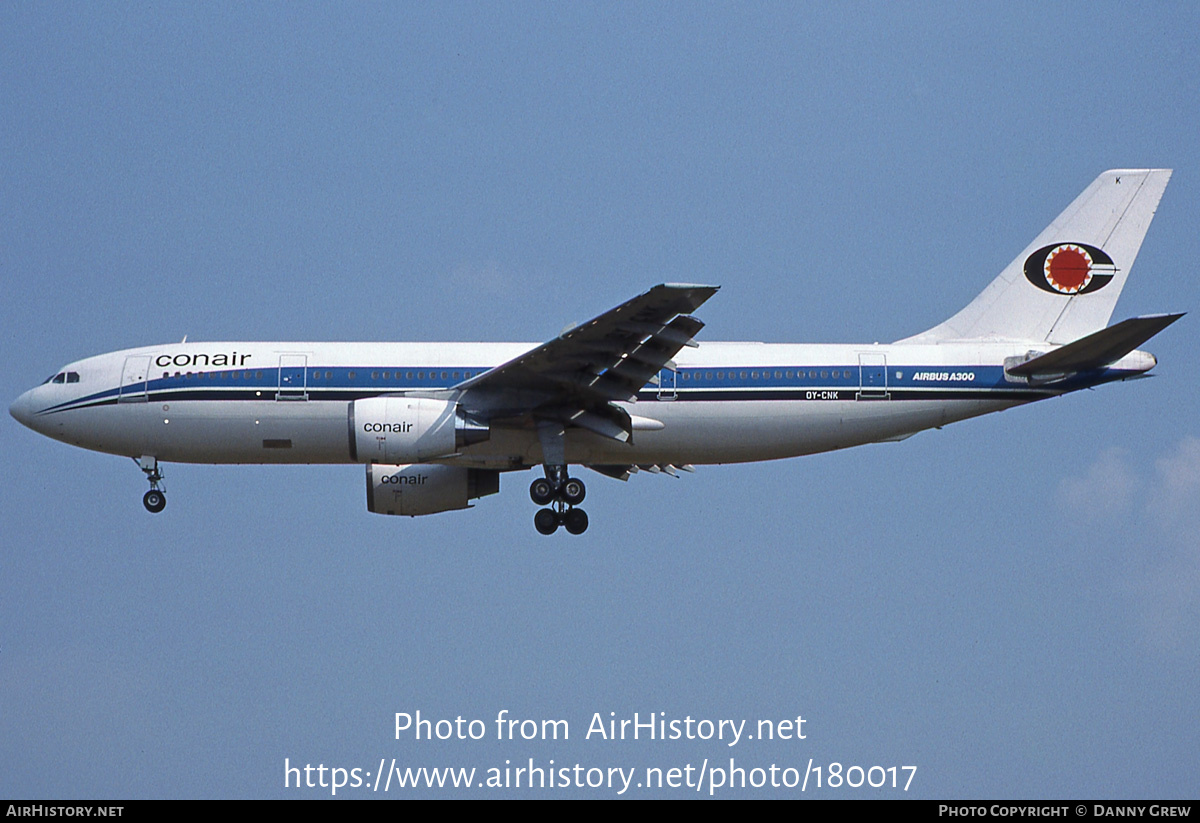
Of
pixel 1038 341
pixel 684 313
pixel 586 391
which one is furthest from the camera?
A: pixel 1038 341

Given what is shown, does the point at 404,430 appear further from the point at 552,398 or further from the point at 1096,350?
the point at 1096,350

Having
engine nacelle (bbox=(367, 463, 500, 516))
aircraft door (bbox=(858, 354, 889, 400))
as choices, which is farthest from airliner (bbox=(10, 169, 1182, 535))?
engine nacelle (bbox=(367, 463, 500, 516))

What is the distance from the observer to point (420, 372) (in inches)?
1346

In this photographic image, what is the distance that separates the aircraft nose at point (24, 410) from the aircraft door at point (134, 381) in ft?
7.57

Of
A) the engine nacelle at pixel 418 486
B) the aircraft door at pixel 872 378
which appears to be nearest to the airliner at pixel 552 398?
the aircraft door at pixel 872 378

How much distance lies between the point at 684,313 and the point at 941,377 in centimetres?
671

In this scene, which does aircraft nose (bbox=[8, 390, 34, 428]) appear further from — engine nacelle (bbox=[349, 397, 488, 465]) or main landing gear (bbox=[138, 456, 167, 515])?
engine nacelle (bbox=[349, 397, 488, 465])

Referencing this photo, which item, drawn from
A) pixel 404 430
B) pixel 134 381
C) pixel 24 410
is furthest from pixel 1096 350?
pixel 24 410

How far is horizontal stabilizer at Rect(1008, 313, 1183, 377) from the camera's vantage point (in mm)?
31438

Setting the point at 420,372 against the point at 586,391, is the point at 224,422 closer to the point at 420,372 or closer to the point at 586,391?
the point at 420,372

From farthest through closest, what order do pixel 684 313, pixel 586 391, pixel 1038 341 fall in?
pixel 1038 341 → pixel 586 391 → pixel 684 313

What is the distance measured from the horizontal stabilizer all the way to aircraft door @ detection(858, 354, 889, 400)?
2.66 m

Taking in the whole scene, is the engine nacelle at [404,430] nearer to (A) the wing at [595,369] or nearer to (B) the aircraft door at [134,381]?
(A) the wing at [595,369]

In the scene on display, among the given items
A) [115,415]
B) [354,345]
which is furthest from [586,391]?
[115,415]
